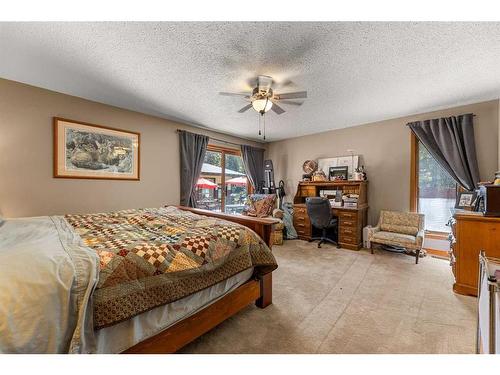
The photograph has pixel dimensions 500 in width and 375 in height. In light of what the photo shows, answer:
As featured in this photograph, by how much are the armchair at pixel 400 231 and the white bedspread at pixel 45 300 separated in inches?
142

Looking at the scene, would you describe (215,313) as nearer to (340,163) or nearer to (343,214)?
(343,214)

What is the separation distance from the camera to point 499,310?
2.27ft

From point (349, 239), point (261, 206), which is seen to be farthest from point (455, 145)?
point (261, 206)

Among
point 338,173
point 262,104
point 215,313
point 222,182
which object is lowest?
point 215,313

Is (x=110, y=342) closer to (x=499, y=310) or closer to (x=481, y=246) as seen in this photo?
(x=499, y=310)

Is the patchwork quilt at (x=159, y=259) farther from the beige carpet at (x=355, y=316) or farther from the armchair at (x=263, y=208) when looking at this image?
the armchair at (x=263, y=208)

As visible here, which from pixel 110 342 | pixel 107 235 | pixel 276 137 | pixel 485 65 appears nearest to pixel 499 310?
pixel 110 342

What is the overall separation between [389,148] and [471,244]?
2.06 meters

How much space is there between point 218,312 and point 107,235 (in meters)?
1.00

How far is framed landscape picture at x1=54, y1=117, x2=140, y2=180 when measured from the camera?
2.67 metres

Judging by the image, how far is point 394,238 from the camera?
3.15 metres

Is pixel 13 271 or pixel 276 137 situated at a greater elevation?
pixel 276 137

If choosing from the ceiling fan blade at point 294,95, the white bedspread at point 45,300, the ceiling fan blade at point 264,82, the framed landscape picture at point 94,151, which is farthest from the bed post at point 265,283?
the framed landscape picture at point 94,151

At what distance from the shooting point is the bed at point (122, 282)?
0.85 metres
